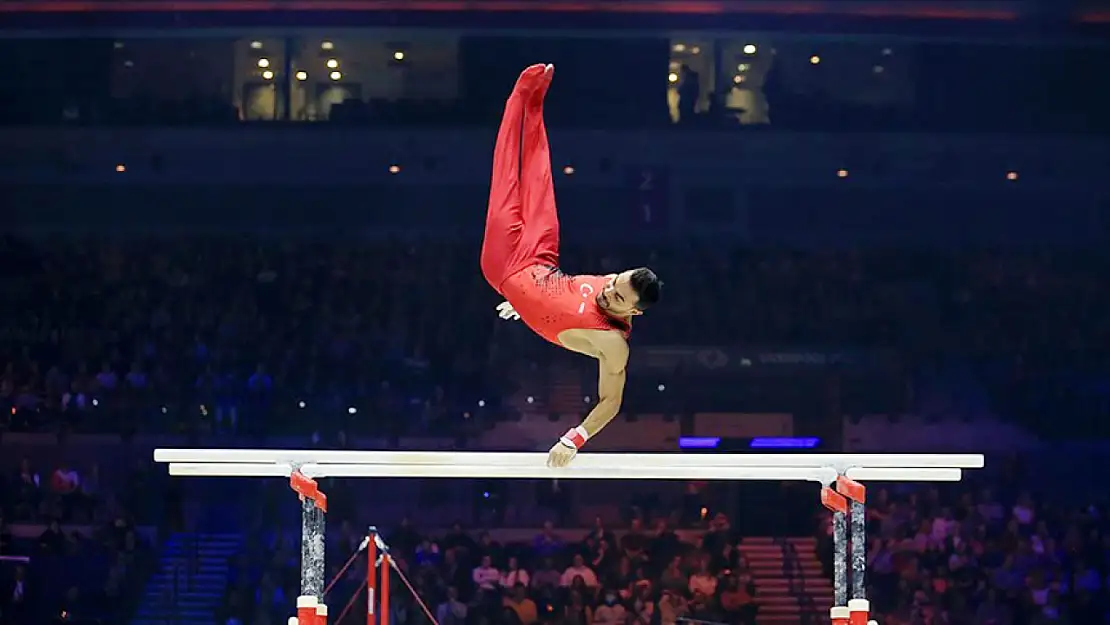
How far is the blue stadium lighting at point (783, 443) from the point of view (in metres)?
12.2

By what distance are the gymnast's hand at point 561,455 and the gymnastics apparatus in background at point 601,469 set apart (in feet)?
0.12

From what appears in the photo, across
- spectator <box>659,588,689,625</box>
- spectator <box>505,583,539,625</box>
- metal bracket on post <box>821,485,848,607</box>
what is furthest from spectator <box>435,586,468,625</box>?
metal bracket on post <box>821,485,848,607</box>

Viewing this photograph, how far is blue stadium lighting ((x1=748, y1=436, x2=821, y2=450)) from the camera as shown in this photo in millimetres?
12180

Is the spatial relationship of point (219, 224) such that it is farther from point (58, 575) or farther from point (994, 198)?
point (994, 198)

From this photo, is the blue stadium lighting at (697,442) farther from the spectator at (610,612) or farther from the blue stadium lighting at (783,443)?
the spectator at (610,612)

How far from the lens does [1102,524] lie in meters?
12.2

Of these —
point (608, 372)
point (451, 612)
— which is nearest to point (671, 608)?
point (451, 612)

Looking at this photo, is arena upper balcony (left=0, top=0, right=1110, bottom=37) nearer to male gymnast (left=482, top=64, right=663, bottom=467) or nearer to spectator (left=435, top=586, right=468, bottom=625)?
spectator (left=435, top=586, right=468, bottom=625)

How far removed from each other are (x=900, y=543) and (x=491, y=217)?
720cm

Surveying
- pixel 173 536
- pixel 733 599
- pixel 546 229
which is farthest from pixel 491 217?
pixel 173 536

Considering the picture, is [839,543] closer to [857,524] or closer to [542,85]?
[857,524]

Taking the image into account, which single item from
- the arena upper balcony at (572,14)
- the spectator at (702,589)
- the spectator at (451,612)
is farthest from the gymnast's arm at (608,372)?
the arena upper balcony at (572,14)

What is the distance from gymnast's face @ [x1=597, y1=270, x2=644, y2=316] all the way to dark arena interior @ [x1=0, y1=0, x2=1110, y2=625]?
688cm

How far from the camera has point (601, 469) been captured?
532 cm
